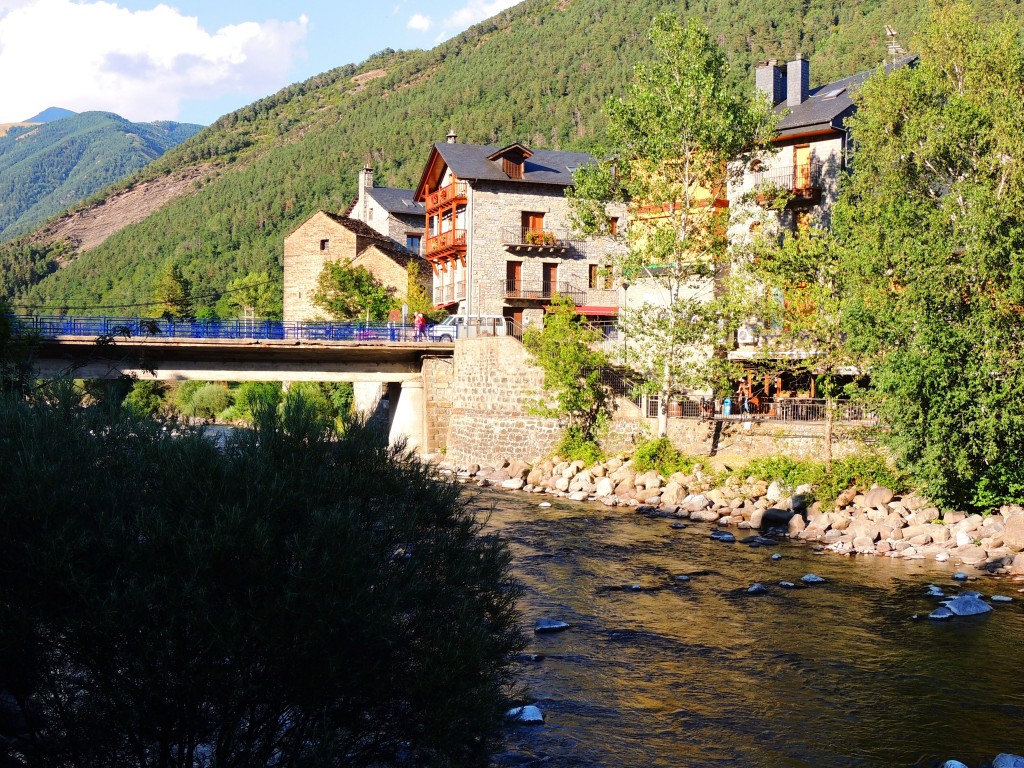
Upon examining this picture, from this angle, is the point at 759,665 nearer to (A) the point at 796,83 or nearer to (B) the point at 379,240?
(A) the point at 796,83

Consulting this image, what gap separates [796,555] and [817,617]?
624 cm

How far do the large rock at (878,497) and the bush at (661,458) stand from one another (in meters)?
7.18

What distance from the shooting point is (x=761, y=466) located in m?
32.4

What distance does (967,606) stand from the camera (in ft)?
63.6

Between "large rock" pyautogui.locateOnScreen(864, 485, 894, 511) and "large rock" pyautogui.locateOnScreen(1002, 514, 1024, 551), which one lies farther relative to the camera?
"large rock" pyautogui.locateOnScreen(864, 485, 894, 511)

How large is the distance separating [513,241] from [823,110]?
19050mm

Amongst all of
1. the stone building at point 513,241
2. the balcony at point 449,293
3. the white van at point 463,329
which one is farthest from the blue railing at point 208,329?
the stone building at point 513,241

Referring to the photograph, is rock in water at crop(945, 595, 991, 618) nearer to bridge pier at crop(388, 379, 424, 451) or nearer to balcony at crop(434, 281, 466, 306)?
bridge pier at crop(388, 379, 424, 451)

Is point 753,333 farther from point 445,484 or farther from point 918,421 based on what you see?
point 445,484

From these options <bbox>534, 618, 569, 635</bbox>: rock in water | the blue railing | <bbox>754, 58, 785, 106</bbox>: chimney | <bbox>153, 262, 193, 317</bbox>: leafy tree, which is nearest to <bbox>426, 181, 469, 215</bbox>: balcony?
the blue railing

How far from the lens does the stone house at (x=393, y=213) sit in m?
72.4

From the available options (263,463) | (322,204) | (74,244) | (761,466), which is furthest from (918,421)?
(74,244)

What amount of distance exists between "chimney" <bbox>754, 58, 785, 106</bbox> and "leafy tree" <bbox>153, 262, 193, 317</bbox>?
58.0m

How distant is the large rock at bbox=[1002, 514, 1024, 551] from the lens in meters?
24.1
